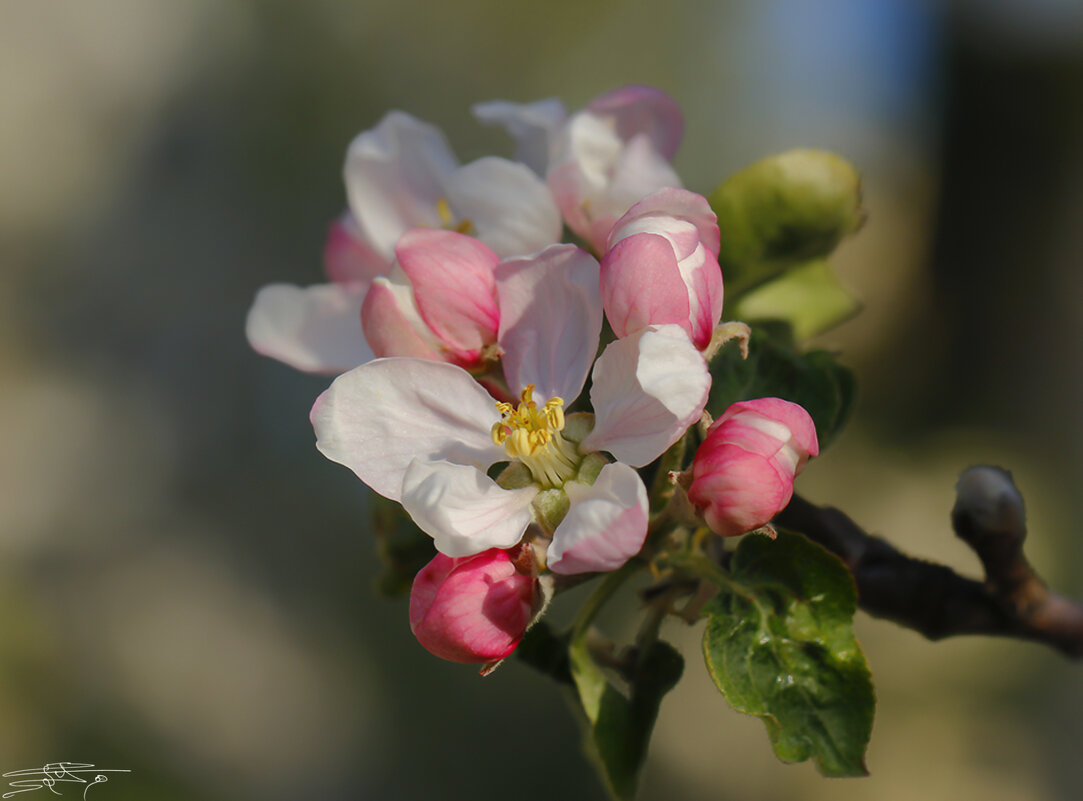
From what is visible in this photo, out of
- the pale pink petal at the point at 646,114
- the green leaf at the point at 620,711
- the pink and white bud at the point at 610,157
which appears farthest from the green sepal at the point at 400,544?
the pale pink petal at the point at 646,114

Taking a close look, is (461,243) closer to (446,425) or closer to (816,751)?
(446,425)

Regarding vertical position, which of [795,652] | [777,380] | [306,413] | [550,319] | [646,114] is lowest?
[306,413]

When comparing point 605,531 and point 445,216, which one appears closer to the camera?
point 605,531

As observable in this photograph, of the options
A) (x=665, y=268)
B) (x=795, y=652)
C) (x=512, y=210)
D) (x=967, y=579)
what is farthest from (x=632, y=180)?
(x=967, y=579)

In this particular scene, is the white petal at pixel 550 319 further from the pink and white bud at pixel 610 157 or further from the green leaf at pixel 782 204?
the green leaf at pixel 782 204

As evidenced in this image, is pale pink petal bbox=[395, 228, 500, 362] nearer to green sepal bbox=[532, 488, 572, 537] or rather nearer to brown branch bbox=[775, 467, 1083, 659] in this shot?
green sepal bbox=[532, 488, 572, 537]

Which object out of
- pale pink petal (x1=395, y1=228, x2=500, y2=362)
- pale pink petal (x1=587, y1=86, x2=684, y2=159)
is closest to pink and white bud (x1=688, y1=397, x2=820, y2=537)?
pale pink petal (x1=395, y1=228, x2=500, y2=362)

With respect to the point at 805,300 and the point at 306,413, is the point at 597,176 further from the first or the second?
the point at 306,413
